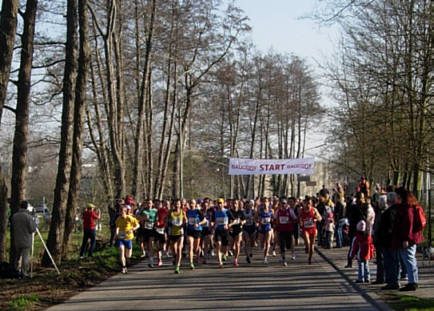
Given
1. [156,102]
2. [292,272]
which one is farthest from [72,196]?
[156,102]

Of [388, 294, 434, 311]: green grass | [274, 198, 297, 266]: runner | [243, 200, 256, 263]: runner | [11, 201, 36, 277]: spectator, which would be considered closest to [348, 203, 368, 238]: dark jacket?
[388, 294, 434, 311]: green grass

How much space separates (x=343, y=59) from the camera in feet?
90.5

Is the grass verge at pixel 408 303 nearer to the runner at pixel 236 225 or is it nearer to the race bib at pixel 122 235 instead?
the runner at pixel 236 225

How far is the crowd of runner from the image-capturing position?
12516 millimetres

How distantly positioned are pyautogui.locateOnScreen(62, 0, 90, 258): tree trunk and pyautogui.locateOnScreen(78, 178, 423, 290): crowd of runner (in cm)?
205

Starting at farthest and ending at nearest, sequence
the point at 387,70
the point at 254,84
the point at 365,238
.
Result: the point at 254,84 < the point at 387,70 < the point at 365,238

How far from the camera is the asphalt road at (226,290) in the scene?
1149 centimetres

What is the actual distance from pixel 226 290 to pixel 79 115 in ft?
31.7

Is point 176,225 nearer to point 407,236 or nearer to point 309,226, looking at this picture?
point 309,226

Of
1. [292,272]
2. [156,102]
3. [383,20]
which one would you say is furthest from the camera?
[156,102]

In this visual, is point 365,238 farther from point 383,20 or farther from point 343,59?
point 343,59

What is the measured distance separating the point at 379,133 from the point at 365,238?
1415 centimetres

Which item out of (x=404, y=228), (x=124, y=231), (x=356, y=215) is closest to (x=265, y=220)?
(x=124, y=231)

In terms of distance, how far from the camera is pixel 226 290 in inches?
531
